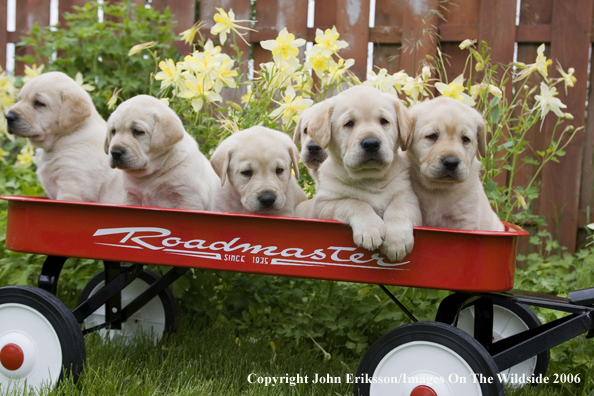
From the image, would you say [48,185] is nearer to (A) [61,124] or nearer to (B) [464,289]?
(A) [61,124]

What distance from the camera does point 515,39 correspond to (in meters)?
4.99

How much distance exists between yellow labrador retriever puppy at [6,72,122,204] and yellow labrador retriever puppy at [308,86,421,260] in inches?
54.5

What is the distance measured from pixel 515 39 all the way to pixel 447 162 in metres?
2.94

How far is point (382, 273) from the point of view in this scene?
252 cm

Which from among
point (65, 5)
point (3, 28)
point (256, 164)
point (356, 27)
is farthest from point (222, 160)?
point (3, 28)

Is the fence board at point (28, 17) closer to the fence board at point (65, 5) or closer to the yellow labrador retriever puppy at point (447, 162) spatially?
the fence board at point (65, 5)

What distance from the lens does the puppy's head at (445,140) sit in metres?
2.62

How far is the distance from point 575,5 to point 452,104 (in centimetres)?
288

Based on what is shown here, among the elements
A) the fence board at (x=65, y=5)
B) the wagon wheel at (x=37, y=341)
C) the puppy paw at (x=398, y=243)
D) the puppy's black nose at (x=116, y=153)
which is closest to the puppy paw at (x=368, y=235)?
the puppy paw at (x=398, y=243)

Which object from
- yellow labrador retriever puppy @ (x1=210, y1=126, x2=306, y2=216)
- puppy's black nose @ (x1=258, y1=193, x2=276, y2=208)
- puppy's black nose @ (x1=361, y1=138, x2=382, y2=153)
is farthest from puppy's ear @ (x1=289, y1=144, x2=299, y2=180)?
puppy's black nose @ (x1=361, y1=138, x2=382, y2=153)

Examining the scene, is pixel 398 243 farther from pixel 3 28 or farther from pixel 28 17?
pixel 3 28

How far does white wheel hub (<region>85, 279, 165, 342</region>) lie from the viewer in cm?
392

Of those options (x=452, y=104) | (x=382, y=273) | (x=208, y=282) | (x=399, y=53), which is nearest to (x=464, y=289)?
(x=382, y=273)

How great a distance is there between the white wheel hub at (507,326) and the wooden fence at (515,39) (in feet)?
6.15
